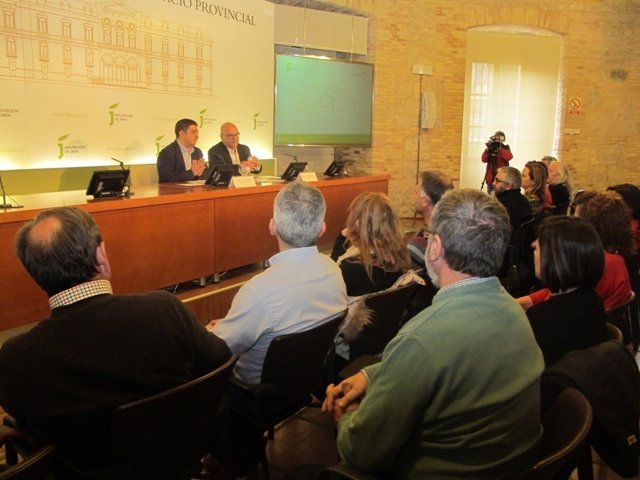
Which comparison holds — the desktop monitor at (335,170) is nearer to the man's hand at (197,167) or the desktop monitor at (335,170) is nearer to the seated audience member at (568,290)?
the man's hand at (197,167)

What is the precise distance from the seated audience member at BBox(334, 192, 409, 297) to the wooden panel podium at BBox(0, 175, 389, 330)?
1964 mm

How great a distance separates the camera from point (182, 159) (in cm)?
638

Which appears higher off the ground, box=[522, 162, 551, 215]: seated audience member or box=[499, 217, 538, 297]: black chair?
box=[522, 162, 551, 215]: seated audience member

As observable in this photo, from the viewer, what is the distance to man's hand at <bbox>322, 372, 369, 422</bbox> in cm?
180

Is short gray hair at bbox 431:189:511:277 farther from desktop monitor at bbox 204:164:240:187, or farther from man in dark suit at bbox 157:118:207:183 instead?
man in dark suit at bbox 157:118:207:183

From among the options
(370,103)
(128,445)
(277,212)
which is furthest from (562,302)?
(370,103)

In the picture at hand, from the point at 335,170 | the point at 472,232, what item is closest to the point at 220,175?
the point at 335,170

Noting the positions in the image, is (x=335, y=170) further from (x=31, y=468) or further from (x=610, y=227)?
(x=31, y=468)

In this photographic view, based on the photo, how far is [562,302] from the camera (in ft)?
7.23

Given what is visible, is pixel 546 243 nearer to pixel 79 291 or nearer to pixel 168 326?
pixel 168 326

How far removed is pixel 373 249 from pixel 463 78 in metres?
8.44

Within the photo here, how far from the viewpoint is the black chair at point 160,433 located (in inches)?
62.6

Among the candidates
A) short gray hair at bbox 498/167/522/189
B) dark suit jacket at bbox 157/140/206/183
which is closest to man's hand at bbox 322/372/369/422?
short gray hair at bbox 498/167/522/189

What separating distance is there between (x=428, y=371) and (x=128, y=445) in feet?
2.90
